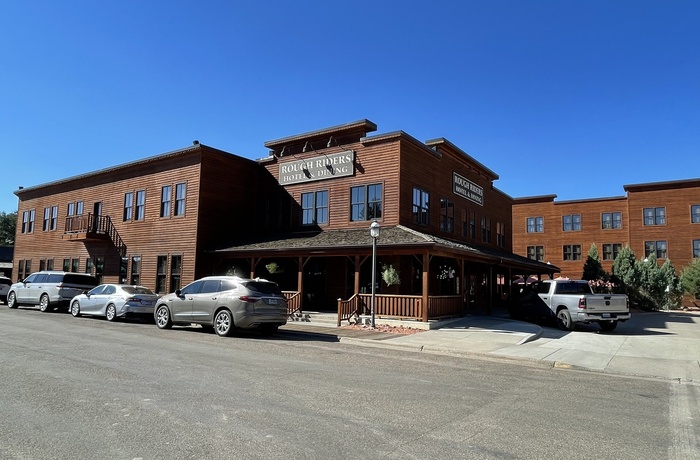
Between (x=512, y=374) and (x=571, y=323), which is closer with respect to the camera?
(x=512, y=374)

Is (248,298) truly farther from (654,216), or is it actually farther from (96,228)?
(654,216)

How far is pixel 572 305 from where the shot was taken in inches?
694

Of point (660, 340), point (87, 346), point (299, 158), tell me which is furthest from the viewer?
point (299, 158)

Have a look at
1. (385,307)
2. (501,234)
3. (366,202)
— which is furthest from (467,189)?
(385,307)

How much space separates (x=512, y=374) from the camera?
9.48 meters

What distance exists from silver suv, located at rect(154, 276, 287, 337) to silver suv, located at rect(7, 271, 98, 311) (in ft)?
31.7

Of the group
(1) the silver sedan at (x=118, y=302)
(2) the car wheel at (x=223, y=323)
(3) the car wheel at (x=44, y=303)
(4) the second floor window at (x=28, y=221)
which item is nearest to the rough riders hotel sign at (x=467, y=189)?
(2) the car wheel at (x=223, y=323)

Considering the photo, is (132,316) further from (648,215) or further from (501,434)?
(648,215)

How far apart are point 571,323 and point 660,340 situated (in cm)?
288

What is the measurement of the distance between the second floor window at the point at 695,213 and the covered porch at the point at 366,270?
81.2ft

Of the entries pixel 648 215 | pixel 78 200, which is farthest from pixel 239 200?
pixel 648 215

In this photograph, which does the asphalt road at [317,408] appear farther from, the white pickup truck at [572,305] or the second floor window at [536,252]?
the second floor window at [536,252]

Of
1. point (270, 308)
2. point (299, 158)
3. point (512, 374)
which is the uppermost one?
point (299, 158)

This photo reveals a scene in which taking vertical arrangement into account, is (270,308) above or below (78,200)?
below
